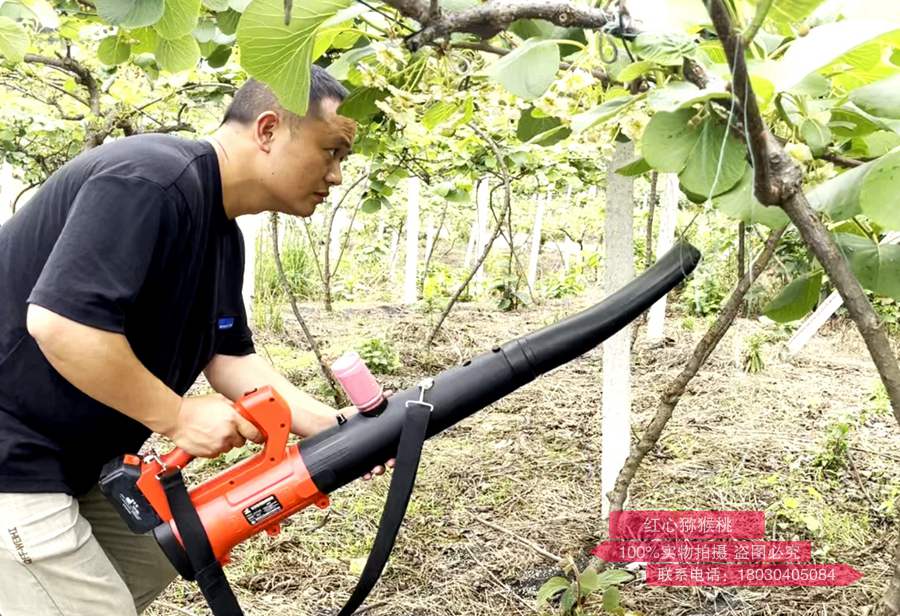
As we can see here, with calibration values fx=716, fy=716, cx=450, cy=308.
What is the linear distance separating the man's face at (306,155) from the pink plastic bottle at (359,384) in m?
0.34

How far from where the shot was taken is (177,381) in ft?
4.77

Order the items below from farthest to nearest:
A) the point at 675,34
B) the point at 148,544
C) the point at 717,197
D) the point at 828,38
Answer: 1. the point at 148,544
2. the point at 717,197
3. the point at 675,34
4. the point at 828,38

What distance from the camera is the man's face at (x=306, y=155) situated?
1316mm

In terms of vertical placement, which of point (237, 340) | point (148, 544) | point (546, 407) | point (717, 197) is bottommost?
point (546, 407)

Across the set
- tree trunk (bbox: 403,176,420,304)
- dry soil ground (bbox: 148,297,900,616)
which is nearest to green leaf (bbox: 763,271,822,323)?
dry soil ground (bbox: 148,297,900,616)

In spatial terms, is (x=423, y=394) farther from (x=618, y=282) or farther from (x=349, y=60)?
(x=618, y=282)

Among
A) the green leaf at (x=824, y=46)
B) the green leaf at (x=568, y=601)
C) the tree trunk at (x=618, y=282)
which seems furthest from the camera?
the tree trunk at (x=618, y=282)

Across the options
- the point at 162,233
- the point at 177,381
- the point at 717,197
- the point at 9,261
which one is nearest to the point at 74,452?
the point at 177,381

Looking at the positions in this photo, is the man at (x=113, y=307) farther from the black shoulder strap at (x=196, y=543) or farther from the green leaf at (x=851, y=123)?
the green leaf at (x=851, y=123)

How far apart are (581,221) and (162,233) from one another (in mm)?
13916

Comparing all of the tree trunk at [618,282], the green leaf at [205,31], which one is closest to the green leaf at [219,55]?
the green leaf at [205,31]

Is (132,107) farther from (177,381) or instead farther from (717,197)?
(717,197)

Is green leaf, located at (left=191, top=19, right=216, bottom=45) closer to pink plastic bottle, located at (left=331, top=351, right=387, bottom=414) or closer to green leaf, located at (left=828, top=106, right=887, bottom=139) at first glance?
pink plastic bottle, located at (left=331, top=351, right=387, bottom=414)

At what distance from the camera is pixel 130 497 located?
3.99ft
